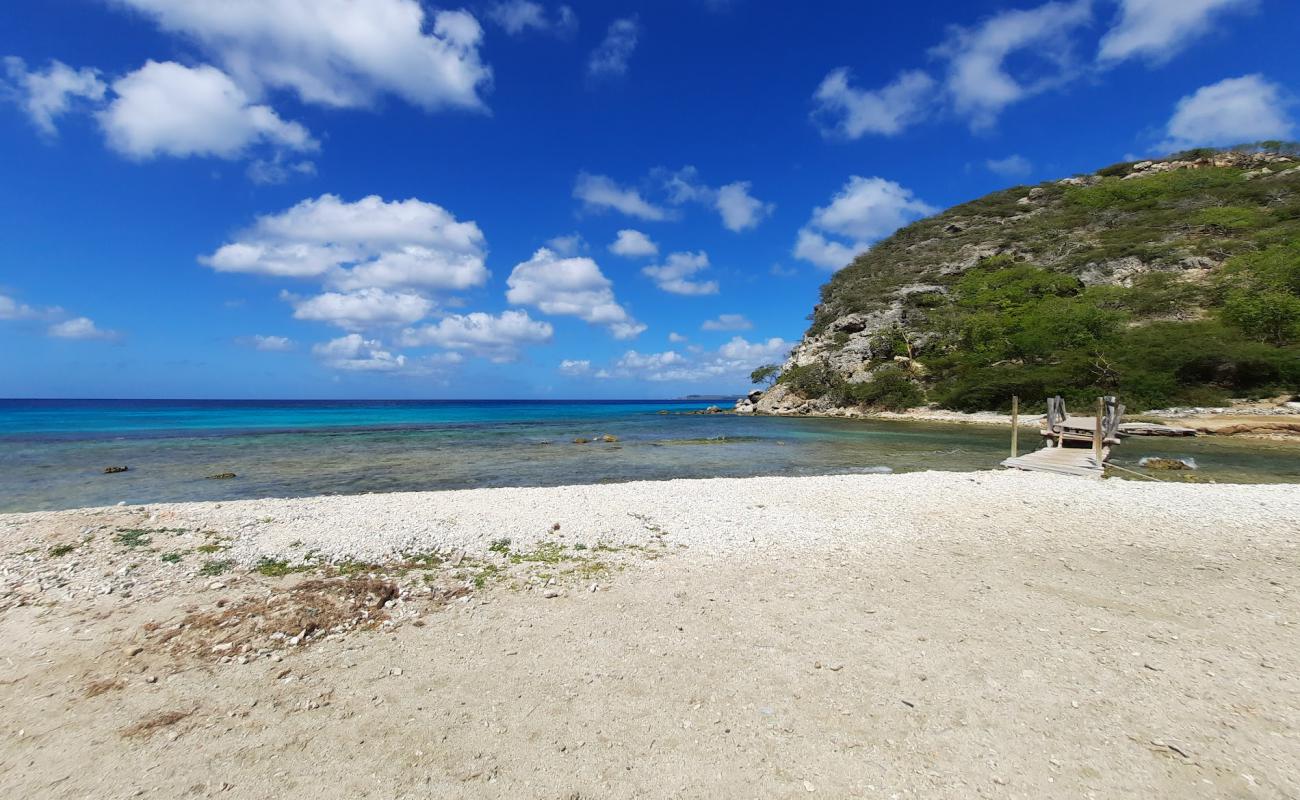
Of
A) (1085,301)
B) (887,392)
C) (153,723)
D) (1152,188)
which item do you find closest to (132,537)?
(153,723)

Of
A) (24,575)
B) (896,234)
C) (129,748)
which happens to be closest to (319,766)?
(129,748)

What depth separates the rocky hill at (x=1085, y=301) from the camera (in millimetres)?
41688

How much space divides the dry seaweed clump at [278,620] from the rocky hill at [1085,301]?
5422 cm

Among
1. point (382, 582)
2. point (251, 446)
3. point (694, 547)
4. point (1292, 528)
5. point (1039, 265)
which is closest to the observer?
point (382, 582)

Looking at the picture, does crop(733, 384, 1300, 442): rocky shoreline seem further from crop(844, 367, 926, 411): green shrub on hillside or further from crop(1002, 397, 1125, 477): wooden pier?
crop(1002, 397, 1125, 477): wooden pier

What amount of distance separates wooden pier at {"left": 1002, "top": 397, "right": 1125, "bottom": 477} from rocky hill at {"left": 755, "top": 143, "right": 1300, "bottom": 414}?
69.4 feet

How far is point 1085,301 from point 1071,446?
1505 inches

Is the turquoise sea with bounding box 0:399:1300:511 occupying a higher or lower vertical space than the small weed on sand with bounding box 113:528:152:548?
lower

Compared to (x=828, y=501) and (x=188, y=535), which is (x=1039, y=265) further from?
(x=188, y=535)

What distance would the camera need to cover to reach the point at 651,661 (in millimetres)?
5570

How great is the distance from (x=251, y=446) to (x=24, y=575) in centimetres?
2981

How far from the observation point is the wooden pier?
1886cm

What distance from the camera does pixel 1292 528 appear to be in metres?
10.3

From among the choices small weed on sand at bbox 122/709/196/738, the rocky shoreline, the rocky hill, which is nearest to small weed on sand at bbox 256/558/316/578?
small weed on sand at bbox 122/709/196/738
